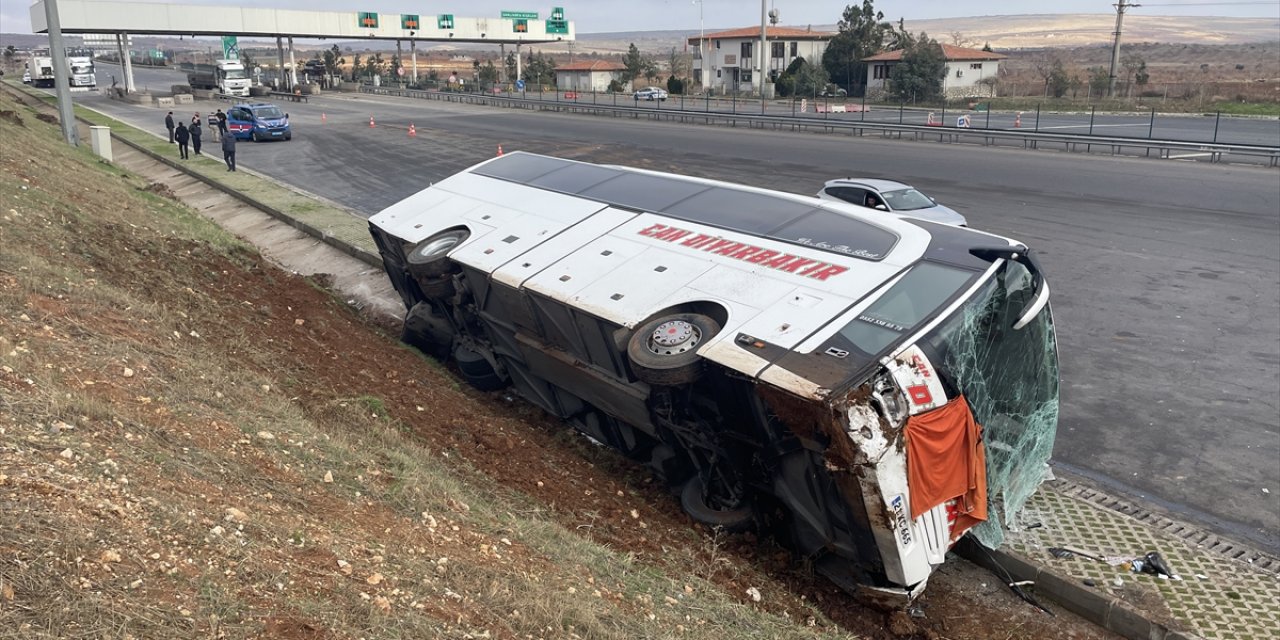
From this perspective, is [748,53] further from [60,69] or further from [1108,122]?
[60,69]

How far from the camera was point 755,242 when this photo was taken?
24.6 feet

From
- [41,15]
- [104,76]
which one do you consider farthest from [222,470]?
[104,76]

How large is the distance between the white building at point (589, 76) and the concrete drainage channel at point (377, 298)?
61.3 m

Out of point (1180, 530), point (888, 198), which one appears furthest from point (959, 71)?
point (1180, 530)

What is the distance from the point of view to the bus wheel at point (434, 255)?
30.6 ft

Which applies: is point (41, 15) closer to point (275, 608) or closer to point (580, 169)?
point (580, 169)

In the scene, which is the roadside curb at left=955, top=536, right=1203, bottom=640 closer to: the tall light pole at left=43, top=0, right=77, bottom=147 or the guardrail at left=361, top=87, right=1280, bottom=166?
the guardrail at left=361, top=87, right=1280, bottom=166

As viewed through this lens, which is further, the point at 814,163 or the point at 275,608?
the point at 814,163

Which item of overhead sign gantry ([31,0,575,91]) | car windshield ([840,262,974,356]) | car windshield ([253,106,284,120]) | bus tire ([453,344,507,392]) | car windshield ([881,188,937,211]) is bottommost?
bus tire ([453,344,507,392])

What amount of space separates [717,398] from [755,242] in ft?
5.41

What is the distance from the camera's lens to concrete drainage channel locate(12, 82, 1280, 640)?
627 cm

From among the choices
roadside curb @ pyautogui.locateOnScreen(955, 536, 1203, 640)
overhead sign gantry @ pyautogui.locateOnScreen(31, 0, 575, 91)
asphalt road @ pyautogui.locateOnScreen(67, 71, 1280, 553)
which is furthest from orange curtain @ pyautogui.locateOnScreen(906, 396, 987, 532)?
overhead sign gantry @ pyautogui.locateOnScreen(31, 0, 575, 91)

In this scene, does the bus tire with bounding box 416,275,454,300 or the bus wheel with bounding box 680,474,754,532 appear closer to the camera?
the bus wheel with bounding box 680,474,754,532

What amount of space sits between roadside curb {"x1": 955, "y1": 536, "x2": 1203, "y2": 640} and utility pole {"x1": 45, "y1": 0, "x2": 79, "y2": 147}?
89.7ft
